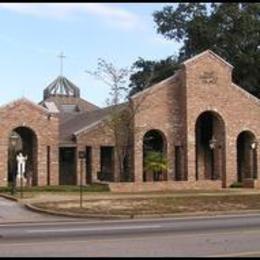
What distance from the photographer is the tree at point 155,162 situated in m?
51.4

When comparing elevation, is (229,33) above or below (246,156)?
above

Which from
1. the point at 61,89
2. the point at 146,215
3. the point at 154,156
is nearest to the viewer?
the point at 146,215

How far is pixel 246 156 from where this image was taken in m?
57.8

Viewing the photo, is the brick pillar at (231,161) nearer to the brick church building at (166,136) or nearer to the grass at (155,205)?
the brick church building at (166,136)

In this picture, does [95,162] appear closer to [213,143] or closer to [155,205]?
[213,143]

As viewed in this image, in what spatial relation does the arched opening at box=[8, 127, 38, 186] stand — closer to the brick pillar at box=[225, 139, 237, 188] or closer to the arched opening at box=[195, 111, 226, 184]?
the arched opening at box=[195, 111, 226, 184]

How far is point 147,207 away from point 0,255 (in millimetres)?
16722

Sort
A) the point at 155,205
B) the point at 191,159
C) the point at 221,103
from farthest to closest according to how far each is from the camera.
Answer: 1. the point at 221,103
2. the point at 191,159
3. the point at 155,205

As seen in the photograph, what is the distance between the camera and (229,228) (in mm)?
20281

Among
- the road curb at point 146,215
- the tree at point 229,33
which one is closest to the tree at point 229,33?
the tree at point 229,33

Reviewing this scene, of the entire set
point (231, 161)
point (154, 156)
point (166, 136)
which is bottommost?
point (231, 161)

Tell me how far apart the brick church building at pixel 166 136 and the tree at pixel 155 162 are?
475mm

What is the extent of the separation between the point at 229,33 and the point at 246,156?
14777 mm

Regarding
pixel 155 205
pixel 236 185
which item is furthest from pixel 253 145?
pixel 155 205
